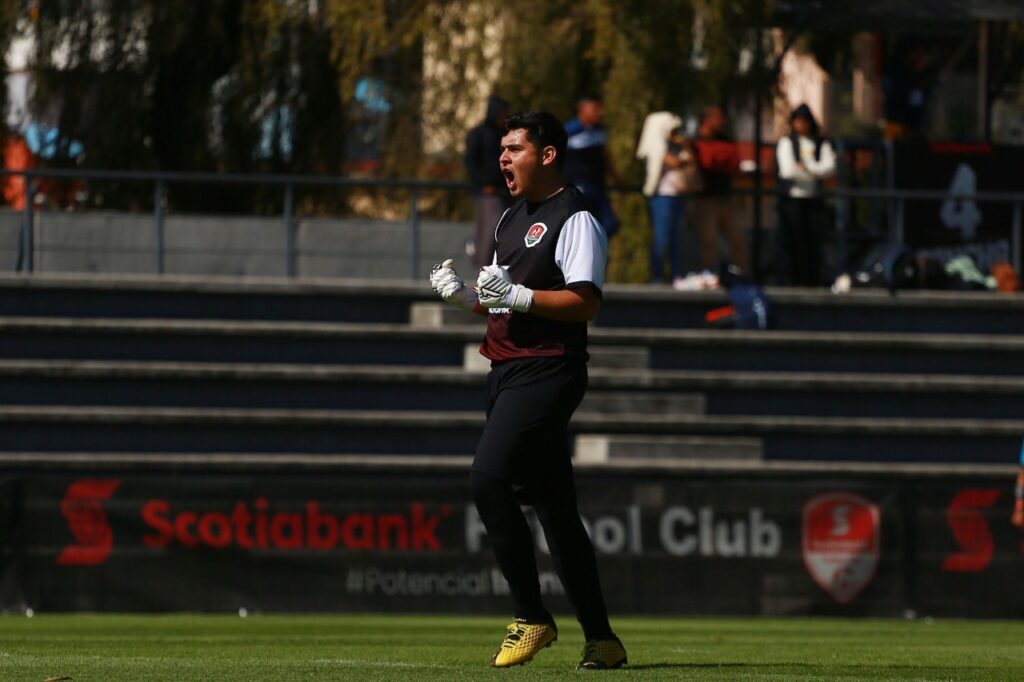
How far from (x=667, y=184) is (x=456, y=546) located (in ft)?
19.1

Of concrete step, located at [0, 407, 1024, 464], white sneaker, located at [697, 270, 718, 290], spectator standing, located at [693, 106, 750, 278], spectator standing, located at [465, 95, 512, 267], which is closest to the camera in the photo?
concrete step, located at [0, 407, 1024, 464]

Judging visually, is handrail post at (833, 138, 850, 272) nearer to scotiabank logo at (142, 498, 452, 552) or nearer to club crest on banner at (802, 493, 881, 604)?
club crest on banner at (802, 493, 881, 604)

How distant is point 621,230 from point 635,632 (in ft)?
27.1

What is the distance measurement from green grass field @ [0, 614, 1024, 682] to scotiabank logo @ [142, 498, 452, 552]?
61 centimetres

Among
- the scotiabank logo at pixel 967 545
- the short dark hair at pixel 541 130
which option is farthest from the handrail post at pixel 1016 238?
the short dark hair at pixel 541 130

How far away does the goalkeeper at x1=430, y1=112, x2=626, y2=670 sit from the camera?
8.09 metres

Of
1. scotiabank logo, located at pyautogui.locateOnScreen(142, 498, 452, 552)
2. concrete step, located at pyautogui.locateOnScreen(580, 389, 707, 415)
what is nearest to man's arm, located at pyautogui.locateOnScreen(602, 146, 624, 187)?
concrete step, located at pyautogui.locateOnScreen(580, 389, 707, 415)

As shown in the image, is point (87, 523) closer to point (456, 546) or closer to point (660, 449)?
point (456, 546)

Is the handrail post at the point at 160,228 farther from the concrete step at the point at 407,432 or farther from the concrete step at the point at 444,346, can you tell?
the concrete step at the point at 407,432

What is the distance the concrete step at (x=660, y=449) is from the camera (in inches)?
747

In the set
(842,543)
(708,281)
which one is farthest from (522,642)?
(708,281)

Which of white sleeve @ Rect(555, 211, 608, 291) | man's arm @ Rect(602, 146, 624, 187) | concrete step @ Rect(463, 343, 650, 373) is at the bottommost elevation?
concrete step @ Rect(463, 343, 650, 373)

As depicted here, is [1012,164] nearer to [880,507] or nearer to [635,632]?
[880,507]

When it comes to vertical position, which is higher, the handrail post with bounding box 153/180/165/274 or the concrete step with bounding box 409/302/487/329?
the handrail post with bounding box 153/180/165/274
